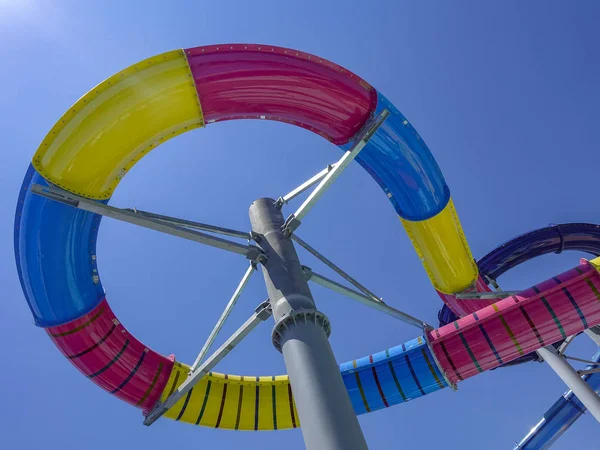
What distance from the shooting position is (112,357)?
311 inches

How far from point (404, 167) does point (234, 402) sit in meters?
5.51

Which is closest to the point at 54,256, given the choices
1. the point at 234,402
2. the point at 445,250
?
the point at 234,402

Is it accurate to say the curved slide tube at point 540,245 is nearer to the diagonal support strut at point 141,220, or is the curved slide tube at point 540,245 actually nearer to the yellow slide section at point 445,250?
the yellow slide section at point 445,250

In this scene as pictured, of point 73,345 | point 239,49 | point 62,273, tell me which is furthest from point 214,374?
point 239,49

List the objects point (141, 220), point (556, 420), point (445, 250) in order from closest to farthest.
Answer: point (141, 220) → point (445, 250) → point (556, 420)

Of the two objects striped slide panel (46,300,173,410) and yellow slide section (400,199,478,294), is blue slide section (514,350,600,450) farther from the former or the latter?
striped slide panel (46,300,173,410)

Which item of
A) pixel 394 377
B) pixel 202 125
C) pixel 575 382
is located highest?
pixel 202 125

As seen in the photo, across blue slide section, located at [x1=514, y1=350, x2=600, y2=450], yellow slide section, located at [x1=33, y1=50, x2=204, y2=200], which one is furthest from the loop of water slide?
blue slide section, located at [x1=514, y1=350, x2=600, y2=450]

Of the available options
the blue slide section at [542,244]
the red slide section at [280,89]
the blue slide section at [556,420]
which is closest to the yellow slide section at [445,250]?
the red slide section at [280,89]

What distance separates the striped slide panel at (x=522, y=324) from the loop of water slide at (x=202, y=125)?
0.02 m

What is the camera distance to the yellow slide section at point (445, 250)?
29.5 feet

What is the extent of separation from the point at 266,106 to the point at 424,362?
214 inches

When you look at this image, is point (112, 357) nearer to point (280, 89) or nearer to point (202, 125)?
point (202, 125)

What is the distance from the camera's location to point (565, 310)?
26.1 feet
